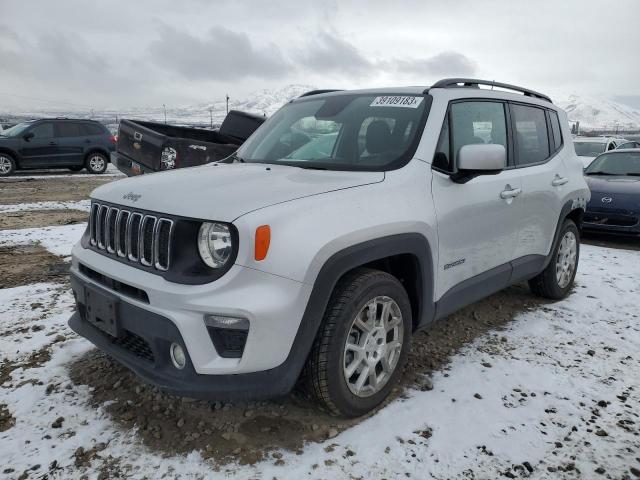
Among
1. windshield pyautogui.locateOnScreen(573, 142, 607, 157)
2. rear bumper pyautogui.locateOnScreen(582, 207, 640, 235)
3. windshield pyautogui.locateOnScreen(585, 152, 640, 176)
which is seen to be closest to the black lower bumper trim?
rear bumper pyautogui.locateOnScreen(582, 207, 640, 235)

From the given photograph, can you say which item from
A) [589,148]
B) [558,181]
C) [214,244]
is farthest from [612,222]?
[589,148]

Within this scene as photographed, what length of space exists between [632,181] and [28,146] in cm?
1495

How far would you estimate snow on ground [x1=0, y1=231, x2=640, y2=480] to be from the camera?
90.5 inches

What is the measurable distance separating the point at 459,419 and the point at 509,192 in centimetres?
166

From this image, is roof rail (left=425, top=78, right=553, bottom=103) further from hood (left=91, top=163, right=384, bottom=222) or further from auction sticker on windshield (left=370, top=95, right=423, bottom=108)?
hood (left=91, top=163, right=384, bottom=222)

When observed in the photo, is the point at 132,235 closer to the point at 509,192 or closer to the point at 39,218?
the point at 509,192

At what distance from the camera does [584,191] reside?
4711 millimetres

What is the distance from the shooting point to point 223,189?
2496 mm

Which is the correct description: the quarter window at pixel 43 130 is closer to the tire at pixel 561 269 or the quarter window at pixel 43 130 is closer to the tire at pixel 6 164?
the tire at pixel 6 164

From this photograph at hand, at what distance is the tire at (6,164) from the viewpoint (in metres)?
14.1

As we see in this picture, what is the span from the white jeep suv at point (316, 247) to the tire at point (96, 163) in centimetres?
1364

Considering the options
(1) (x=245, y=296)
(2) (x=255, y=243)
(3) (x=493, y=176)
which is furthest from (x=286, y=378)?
(3) (x=493, y=176)

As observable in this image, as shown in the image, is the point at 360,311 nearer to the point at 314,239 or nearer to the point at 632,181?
the point at 314,239

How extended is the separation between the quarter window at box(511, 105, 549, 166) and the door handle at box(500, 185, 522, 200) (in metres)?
0.30
